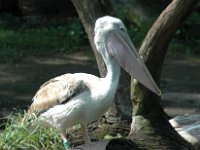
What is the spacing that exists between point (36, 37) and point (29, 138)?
714 centimetres

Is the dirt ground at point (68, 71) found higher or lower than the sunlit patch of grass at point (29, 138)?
lower

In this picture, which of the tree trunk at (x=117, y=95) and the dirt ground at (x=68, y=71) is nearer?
the tree trunk at (x=117, y=95)

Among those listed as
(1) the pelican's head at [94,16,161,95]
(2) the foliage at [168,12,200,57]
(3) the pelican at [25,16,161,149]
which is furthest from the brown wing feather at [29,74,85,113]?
(2) the foliage at [168,12,200,57]

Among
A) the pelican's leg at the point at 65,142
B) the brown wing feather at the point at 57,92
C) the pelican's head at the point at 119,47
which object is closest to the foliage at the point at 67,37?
the brown wing feather at the point at 57,92

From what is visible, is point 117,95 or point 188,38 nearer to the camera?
point 117,95

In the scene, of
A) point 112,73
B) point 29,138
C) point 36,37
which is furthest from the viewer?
point 36,37

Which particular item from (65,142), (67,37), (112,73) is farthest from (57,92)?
(67,37)

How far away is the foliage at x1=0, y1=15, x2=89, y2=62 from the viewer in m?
11.3

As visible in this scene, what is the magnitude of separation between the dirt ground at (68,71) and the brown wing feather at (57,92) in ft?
8.49

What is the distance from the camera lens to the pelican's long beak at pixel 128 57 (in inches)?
199

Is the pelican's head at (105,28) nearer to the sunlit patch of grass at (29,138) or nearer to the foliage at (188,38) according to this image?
the sunlit patch of grass at (29,138)

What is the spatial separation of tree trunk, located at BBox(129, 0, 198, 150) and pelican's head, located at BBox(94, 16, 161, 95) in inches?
17.5

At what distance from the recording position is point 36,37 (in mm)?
12180

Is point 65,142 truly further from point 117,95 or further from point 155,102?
point 117,95
